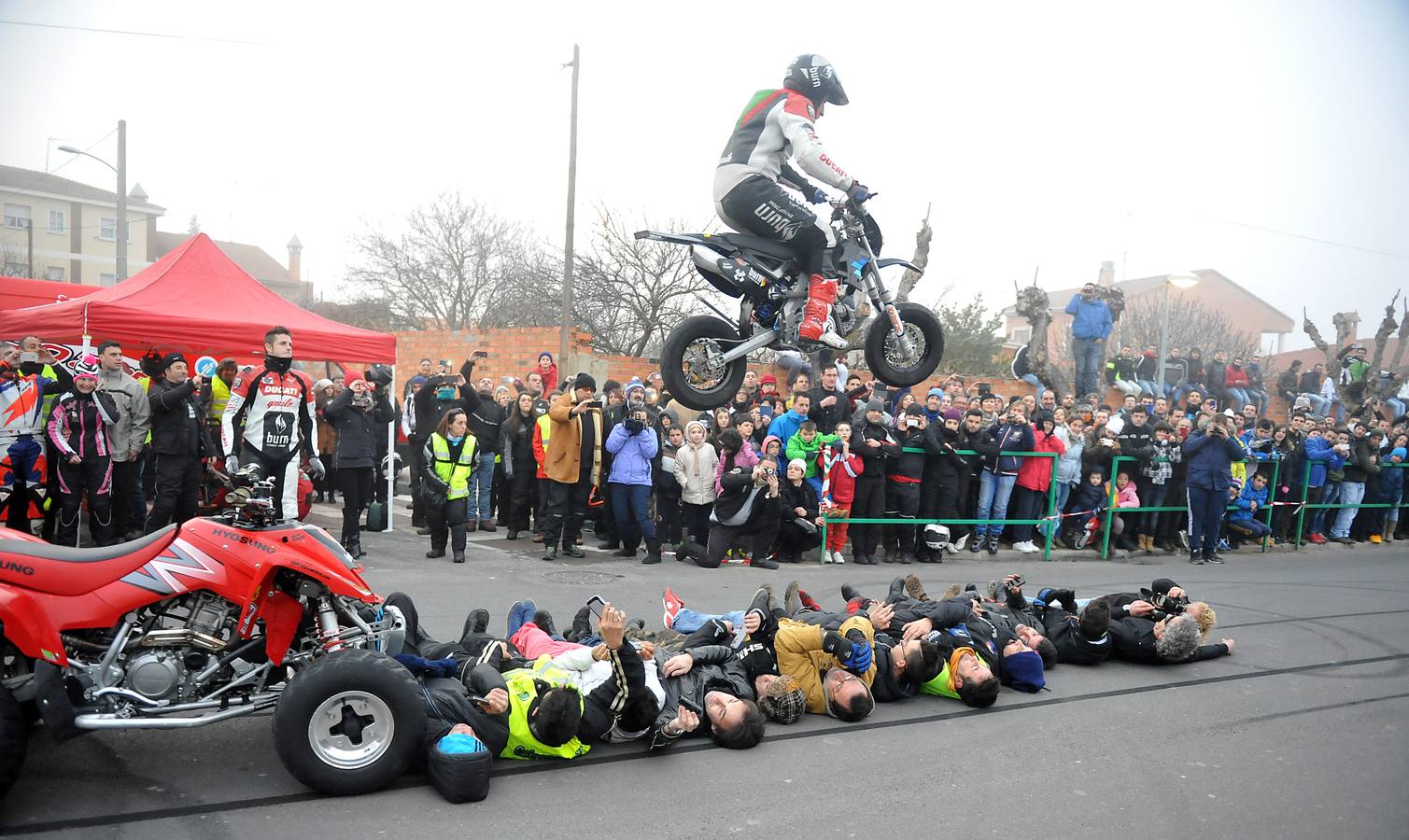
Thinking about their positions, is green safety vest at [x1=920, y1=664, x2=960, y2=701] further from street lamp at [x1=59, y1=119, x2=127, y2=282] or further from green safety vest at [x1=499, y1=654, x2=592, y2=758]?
street lamp at [x1=59, y1=119, x2=127, y2=282]

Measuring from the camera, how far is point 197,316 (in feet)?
32.8

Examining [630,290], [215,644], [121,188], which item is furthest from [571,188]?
[215,644]

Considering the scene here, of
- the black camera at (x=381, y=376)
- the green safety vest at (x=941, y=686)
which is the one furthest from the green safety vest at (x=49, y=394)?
the green safety vest at (x=941, y=686)

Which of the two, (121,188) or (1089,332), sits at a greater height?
(121,188)

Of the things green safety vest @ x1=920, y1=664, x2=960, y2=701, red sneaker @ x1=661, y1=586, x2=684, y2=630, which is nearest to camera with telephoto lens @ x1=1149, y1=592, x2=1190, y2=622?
green safety vest @ x1=920, y1=664, x2=960, y2=701

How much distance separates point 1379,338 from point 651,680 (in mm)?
23091

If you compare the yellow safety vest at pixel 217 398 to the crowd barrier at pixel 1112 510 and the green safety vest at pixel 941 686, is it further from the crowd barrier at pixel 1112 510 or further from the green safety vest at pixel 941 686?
the green safety vest at pixel 941 686

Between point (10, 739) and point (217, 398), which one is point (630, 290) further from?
point (10, 739)

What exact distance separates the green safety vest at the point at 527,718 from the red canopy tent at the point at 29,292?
11.7 m

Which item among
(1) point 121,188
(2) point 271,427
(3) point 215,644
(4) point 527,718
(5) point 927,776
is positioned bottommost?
(5) point 927,776

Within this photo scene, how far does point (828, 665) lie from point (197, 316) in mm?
7828

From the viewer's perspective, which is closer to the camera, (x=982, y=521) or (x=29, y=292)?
(x=982, y=521)

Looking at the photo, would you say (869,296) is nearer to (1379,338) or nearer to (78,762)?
(78,762)

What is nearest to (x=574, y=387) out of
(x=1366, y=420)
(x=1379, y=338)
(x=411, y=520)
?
(x=411, y=520)
